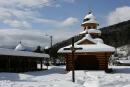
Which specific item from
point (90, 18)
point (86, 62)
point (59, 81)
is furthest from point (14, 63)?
point (59, 81)

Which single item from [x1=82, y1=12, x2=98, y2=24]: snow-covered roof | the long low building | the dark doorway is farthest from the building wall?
[x1=82, y1=12, x2=98, y2=24]: snow-covered roof

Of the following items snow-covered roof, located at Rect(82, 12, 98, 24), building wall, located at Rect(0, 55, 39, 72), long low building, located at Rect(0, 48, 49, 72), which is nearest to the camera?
long low building, located at Rect(0, 48, 49, 72)

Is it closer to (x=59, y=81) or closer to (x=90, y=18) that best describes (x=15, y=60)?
(x=90, y=18)

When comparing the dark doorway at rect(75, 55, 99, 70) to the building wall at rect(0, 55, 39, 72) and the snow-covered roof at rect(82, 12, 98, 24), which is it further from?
the snow-covered roof at rect(82, 12, 98, 24)

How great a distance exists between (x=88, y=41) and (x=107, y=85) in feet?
65.0

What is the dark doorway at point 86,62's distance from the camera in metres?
40.9

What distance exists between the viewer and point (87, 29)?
4822cm

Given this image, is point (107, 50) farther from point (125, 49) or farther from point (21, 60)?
point (125, 49)

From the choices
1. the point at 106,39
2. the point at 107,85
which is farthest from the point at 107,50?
the point at 106,39

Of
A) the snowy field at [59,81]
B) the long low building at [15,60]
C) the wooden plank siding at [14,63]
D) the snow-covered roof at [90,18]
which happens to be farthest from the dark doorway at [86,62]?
the snowy field at [59,81]

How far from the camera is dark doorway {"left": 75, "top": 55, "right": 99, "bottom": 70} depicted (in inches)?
1609

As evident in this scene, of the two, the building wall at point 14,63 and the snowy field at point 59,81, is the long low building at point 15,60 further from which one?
the snowy field at point 59,81

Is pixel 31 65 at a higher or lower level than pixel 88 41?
lower

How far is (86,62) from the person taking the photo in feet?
135
